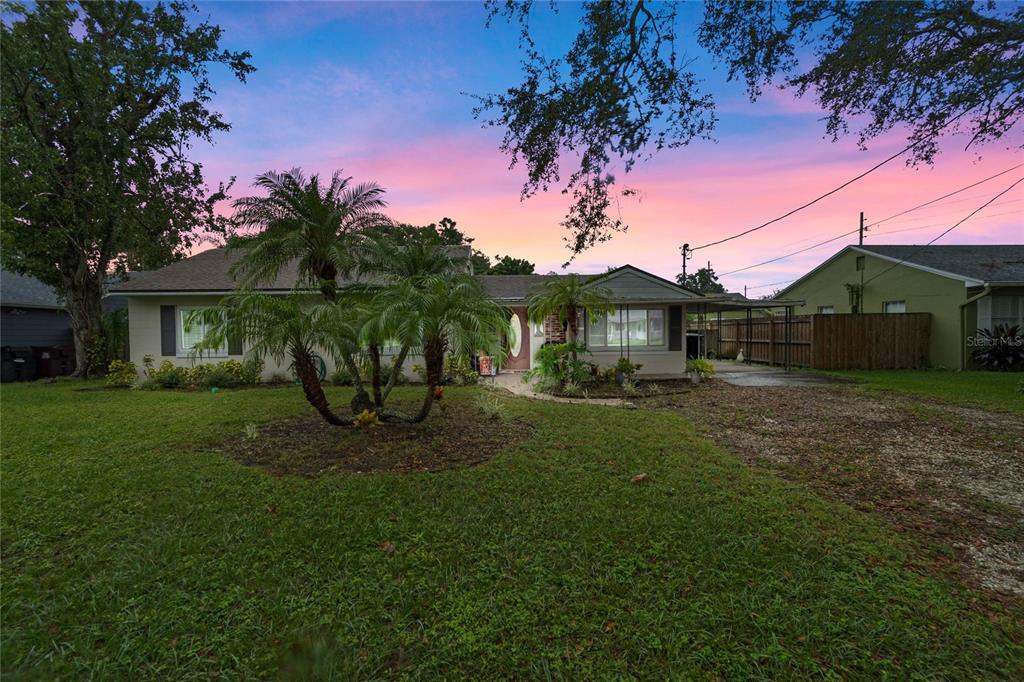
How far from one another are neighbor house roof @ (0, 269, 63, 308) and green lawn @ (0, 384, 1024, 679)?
17258 mm

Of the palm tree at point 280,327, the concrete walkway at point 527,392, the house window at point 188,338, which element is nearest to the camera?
the palm tree at point 280,327

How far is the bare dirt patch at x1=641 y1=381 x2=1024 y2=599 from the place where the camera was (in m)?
3.69

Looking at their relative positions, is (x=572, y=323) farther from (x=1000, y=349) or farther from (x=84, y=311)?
(x=84, y=311)

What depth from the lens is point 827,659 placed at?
2.40 m

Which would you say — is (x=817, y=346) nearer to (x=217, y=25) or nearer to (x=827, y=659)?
(x=827, y=659)

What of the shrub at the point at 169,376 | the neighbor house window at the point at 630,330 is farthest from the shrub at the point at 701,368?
the shrub at the point at 169,376

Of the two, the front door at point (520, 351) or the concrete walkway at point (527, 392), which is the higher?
the front door at point (520, 351)

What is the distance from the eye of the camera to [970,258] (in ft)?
58.7

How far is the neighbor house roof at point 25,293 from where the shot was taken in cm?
1641

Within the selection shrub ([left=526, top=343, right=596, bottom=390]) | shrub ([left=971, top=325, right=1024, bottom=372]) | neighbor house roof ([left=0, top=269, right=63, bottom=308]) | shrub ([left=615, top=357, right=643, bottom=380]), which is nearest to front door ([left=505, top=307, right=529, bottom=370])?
shrub ([left=526, top=343, right=596, bottom=390])

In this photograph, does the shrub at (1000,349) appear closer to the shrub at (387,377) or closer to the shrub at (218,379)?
the shrub at (387,377)

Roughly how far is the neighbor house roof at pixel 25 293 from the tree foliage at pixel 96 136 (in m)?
1.57

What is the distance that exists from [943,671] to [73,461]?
890 centimetres

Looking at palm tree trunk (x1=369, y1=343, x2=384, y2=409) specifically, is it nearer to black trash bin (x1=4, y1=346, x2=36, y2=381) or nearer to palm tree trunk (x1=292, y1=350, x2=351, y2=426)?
palm tree trunk (x1=292, y1=350, x2=351, y2=426)
